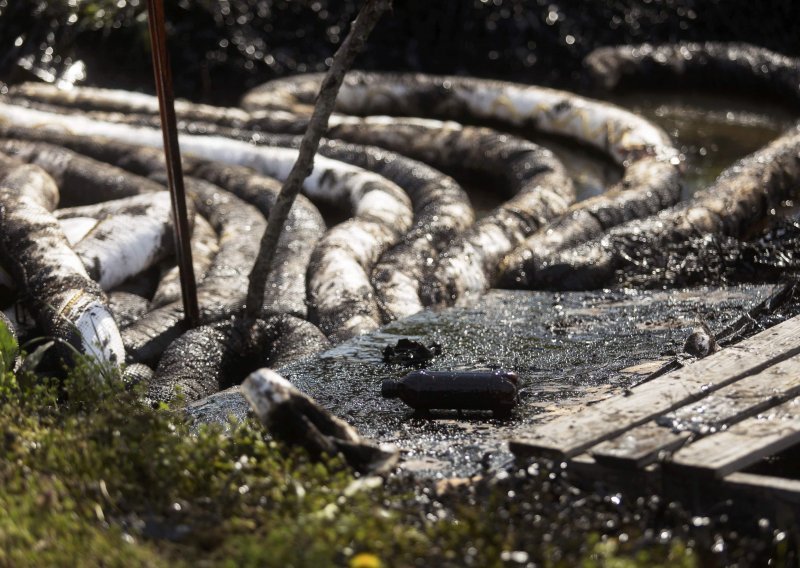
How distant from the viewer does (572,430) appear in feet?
12.5

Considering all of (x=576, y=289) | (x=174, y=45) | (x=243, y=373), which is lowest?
(x=243, y=373)

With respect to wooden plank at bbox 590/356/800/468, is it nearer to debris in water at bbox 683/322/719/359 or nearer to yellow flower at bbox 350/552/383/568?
debris in water at bbox 683/322/719/359

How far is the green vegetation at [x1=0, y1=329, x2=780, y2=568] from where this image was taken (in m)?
3.07

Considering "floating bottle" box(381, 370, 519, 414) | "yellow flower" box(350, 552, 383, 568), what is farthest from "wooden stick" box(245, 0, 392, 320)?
"yellow flower" box(350, 552, 383, 568)

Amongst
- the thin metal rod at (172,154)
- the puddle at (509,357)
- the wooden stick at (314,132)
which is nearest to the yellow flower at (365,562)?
the puddle at (509,357)

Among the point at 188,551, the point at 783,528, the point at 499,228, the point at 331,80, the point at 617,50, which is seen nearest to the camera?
the point at 188,551

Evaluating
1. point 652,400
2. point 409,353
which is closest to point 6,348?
point 409,353

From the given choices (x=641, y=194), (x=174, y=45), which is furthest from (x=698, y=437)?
(x=174, y=45)

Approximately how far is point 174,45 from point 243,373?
929 cm

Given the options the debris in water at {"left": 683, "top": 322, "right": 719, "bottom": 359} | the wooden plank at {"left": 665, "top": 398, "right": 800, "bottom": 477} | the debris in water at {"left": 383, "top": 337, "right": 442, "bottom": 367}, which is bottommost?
the debris in water at {"left": 383, "top": 337, "right": 442, "bottom": 367}

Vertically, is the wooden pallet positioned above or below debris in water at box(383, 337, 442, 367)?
above

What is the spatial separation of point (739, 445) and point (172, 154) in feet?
13.1

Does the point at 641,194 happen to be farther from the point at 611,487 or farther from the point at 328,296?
the point at 611,487

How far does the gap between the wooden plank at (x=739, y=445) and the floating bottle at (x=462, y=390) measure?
1.06 meters
